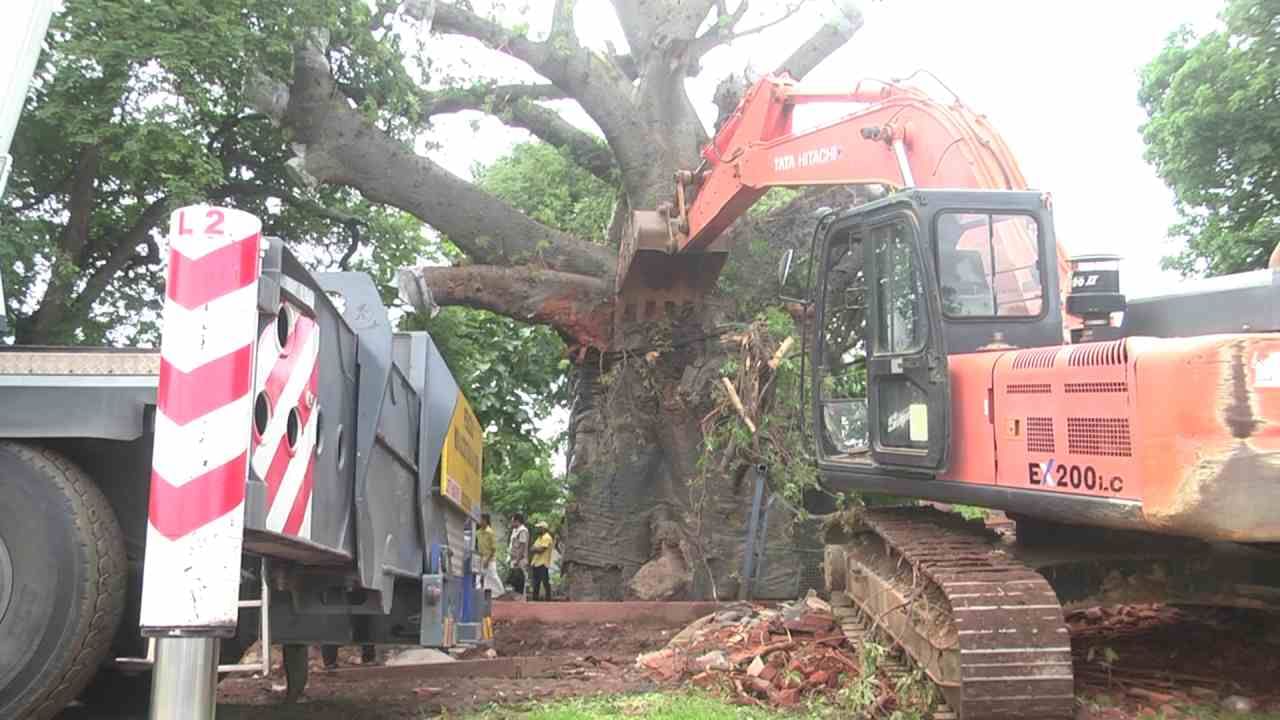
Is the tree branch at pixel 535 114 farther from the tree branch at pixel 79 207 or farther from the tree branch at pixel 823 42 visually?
the tree branch at pixel 79 207

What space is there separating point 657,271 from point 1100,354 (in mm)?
7596

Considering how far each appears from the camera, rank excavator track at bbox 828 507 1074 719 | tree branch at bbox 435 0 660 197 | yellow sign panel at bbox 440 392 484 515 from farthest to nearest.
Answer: tree branch at bbox 435 0 660 197, yellow sign panel at bbox 440 392 484 515, excavator track at bbox 828 507 1074 719

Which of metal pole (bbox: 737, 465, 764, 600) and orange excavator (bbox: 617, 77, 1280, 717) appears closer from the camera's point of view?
orange excavator (bbox: 617, 77, 1280, 717)

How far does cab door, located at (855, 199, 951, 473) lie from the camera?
5.80 metres

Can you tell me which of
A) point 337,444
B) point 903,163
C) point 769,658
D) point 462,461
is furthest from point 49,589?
point 903,163

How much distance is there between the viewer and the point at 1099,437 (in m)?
4.61

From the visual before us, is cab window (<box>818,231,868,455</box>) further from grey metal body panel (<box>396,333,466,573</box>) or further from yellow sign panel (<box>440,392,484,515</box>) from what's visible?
grey metal body panel (<box>396,333,466,573</box>)

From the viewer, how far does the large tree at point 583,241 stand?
12188 millimetres

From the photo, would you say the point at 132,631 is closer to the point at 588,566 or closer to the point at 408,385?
the point at 408,385

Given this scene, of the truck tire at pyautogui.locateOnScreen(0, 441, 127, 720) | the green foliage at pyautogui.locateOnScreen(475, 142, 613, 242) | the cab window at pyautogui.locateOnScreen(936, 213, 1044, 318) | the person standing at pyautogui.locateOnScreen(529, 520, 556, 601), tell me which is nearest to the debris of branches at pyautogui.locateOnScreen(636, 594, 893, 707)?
the cab window at pyautogui.locateOnScreen(936, 213, 1044, 318)

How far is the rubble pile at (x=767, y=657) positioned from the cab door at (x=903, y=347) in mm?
1270

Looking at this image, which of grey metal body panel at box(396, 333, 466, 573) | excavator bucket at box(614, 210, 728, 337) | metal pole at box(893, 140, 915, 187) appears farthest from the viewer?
excavator bucket at box(614, 210, 728, 337)

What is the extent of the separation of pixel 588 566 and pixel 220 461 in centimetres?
1053

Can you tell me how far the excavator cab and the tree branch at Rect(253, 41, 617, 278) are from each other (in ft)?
24.2
